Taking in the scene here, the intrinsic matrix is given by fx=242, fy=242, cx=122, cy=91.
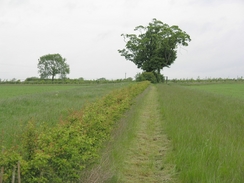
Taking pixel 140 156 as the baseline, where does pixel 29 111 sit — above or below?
above

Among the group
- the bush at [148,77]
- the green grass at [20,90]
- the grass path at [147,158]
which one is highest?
the bush at [148,77]

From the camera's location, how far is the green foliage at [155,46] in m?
48.5

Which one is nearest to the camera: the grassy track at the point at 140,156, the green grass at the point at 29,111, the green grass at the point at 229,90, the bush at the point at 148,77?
the grassy track at the point at 140,156

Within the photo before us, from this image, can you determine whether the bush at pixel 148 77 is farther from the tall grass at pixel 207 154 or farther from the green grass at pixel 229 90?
the tall grass at pixel 207 154

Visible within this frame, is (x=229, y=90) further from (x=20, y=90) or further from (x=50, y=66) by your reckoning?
(x=50, y=66)

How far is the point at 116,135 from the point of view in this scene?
591 centimetres

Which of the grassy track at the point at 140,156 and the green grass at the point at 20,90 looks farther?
the green grass at the point at 20,90

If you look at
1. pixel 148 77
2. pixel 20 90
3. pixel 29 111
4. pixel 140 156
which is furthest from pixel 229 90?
pixel 140 156

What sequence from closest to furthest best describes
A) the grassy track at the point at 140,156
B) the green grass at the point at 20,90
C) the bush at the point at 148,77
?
the grassy track at the point at 140,156 → the green grass at the point at 20,90 → the bush at the point at 148,77

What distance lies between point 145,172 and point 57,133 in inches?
75.3

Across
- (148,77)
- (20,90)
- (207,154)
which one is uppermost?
(148,77)

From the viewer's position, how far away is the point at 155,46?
5025 centimetres

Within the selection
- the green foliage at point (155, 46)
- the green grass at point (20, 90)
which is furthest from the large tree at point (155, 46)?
the green grass at point (20, 90)

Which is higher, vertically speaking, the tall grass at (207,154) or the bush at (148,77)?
the bush at (148,77)
